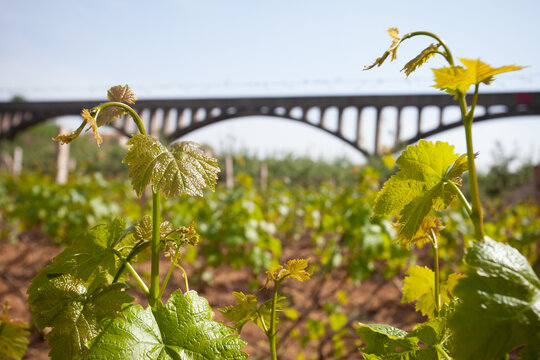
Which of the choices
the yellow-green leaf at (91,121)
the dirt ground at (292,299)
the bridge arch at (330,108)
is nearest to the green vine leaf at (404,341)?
the yellow-green leaf at (91,121)

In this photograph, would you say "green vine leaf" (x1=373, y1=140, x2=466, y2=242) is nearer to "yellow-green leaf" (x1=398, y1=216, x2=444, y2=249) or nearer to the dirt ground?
"yellow-green leaf" (x1=398, y1=216, x2=444, y2=249)

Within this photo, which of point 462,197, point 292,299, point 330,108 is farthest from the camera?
point 330,108

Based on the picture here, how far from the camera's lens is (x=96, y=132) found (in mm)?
456

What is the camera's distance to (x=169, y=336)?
515 millimetres

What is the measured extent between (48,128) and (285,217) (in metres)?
55.7

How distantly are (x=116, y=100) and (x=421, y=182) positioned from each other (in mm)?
474

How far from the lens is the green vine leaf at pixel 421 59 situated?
0.47 metres

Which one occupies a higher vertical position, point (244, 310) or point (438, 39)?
point (438, 39)

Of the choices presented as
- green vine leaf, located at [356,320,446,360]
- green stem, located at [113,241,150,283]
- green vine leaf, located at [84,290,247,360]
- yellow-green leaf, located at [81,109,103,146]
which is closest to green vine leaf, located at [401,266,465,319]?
green vine leaf, located at [356,320,446,360]

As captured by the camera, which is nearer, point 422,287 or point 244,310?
point 244,310

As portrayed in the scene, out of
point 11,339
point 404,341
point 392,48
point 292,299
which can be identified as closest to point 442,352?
point 404,341

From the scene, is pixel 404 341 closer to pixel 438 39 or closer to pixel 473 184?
pixel 473 184

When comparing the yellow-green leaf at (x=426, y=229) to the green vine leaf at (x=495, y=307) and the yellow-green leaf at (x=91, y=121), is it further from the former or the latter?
the yellow-green leaf at (x=91, y=121)

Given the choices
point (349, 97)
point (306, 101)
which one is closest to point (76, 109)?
point (306, 101)
